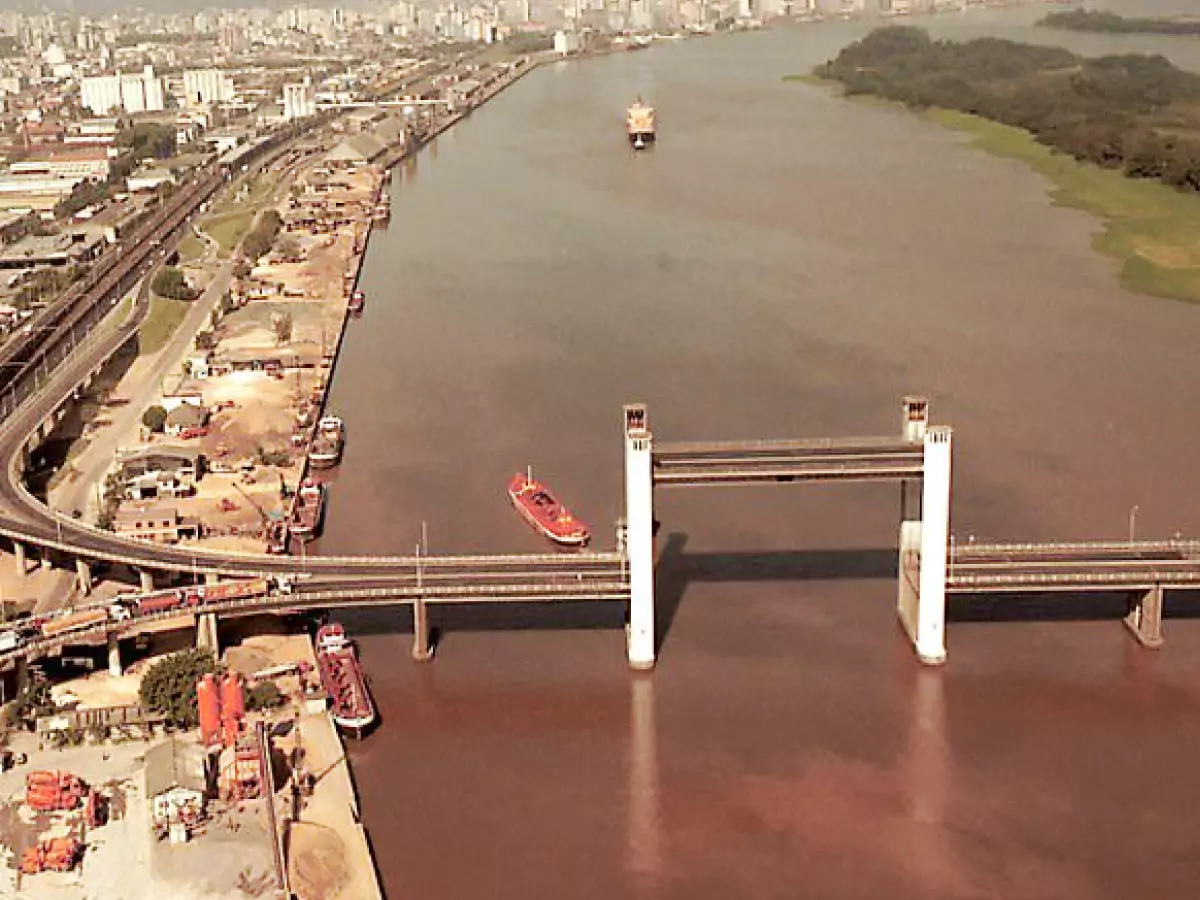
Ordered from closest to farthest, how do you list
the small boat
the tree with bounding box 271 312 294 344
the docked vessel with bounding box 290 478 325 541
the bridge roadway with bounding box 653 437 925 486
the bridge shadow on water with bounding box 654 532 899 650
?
1. the bridge roadway with bounding box 653 437 925 486
2. the bridge shadow on water with bounding box 654 532 899 650
3. the small boat
4. the docked vessel with bounding box 290 478 325 541
5. the tree with bounding box 271 312 294 344

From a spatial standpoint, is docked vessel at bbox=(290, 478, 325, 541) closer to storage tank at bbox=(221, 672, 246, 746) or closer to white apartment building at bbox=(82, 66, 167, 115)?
storage tank at bbox=(221, 672, 246, 746)

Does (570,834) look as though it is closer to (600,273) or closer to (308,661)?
(308,661)

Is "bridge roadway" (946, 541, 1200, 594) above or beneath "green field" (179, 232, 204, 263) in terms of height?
above

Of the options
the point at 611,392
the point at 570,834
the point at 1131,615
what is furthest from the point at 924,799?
the point at 611,392

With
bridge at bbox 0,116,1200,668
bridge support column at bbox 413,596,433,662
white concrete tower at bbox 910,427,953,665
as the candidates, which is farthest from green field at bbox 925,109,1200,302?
bridge support column at bbox 413,596,433,662

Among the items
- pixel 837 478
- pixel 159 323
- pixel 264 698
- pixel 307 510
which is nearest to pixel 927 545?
pixel 837 478

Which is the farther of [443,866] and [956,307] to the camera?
[956,307]
